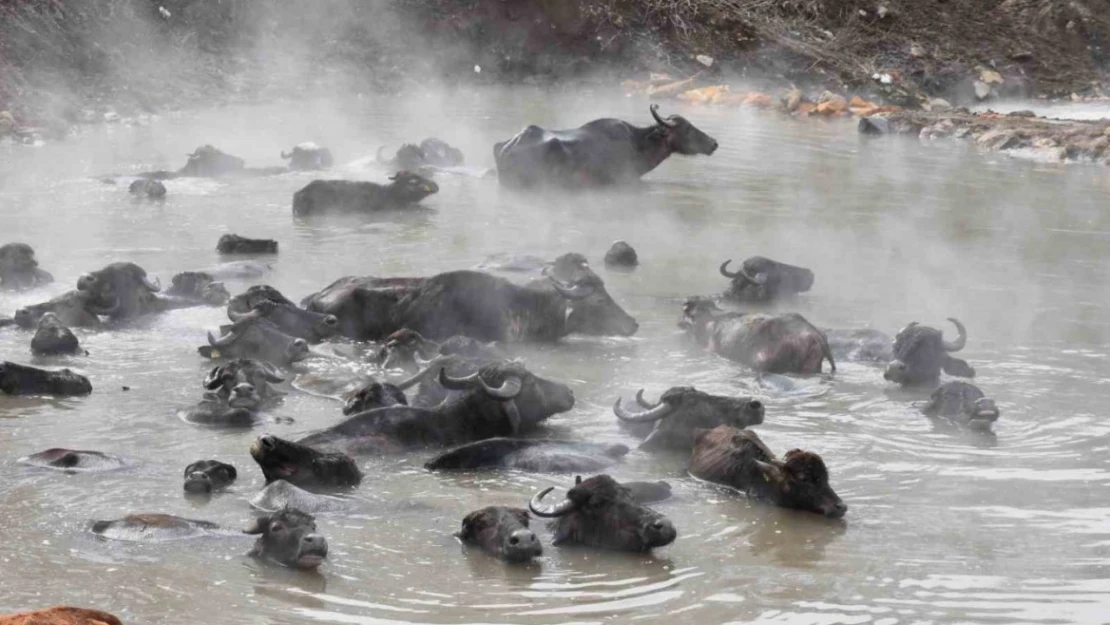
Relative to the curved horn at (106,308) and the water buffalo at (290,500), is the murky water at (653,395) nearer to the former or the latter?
the water buffalo at (290,500)

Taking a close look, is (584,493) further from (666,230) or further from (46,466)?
(666,230)

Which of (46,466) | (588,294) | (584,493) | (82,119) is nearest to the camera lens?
(584,493)

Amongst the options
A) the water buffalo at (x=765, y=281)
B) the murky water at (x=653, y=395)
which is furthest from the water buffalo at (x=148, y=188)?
the water buffalo at (x=765, y=281)

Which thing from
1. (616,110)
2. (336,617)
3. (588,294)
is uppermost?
(616,110)

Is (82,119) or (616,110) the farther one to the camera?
(616,110)

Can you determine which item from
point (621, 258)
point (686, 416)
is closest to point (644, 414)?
point (686, 416)

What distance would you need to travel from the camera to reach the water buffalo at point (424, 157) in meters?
17.6

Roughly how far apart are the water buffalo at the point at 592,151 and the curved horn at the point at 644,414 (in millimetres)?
8807

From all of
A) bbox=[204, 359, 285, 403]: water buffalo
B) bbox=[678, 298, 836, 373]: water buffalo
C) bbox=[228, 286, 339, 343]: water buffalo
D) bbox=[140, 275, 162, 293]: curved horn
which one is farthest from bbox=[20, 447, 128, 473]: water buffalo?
bbox=[678, 298, 836, 373]: water buffalo

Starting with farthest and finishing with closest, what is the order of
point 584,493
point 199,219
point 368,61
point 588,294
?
1. point 368,61
2. point 199,219
3. point 588,294
4. point 584,493

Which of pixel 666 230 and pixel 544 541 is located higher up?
pixel 666 230

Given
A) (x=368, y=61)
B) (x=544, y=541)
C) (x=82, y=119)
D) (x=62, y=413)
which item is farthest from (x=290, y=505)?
(x=368, y=61)

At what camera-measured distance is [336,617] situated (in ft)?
17.6

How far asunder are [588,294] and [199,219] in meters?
5.34
